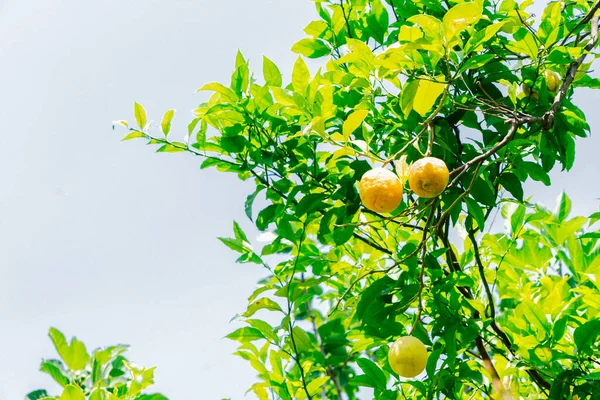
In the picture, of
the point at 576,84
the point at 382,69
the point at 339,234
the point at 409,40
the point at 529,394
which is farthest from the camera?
the point at 529,394

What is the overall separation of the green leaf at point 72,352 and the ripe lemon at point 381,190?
66 cm

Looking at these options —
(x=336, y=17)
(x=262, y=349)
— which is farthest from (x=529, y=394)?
(x=336, y=17)

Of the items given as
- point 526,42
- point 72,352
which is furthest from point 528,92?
point 72,352

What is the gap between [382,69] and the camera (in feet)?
4.43

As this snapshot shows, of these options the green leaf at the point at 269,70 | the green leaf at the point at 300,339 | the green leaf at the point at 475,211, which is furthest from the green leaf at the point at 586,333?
the green leaf at the point at 269,70

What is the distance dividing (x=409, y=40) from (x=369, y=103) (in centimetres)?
34

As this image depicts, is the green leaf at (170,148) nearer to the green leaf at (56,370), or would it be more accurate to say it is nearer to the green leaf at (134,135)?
the green leaf at (134,135)

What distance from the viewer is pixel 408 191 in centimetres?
151

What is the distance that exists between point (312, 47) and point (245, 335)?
2.95 ft

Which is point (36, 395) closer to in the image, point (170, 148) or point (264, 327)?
point (264, 327)

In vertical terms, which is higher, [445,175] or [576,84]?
[576,84]

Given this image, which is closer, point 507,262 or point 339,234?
point 339,234

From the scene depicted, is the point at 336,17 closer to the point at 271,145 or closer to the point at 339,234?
the point at 271,145

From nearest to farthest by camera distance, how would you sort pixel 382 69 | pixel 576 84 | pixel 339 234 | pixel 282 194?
pixel 382 69 → pixel 339 234 → pixel 282 194 → pixel 576 84
